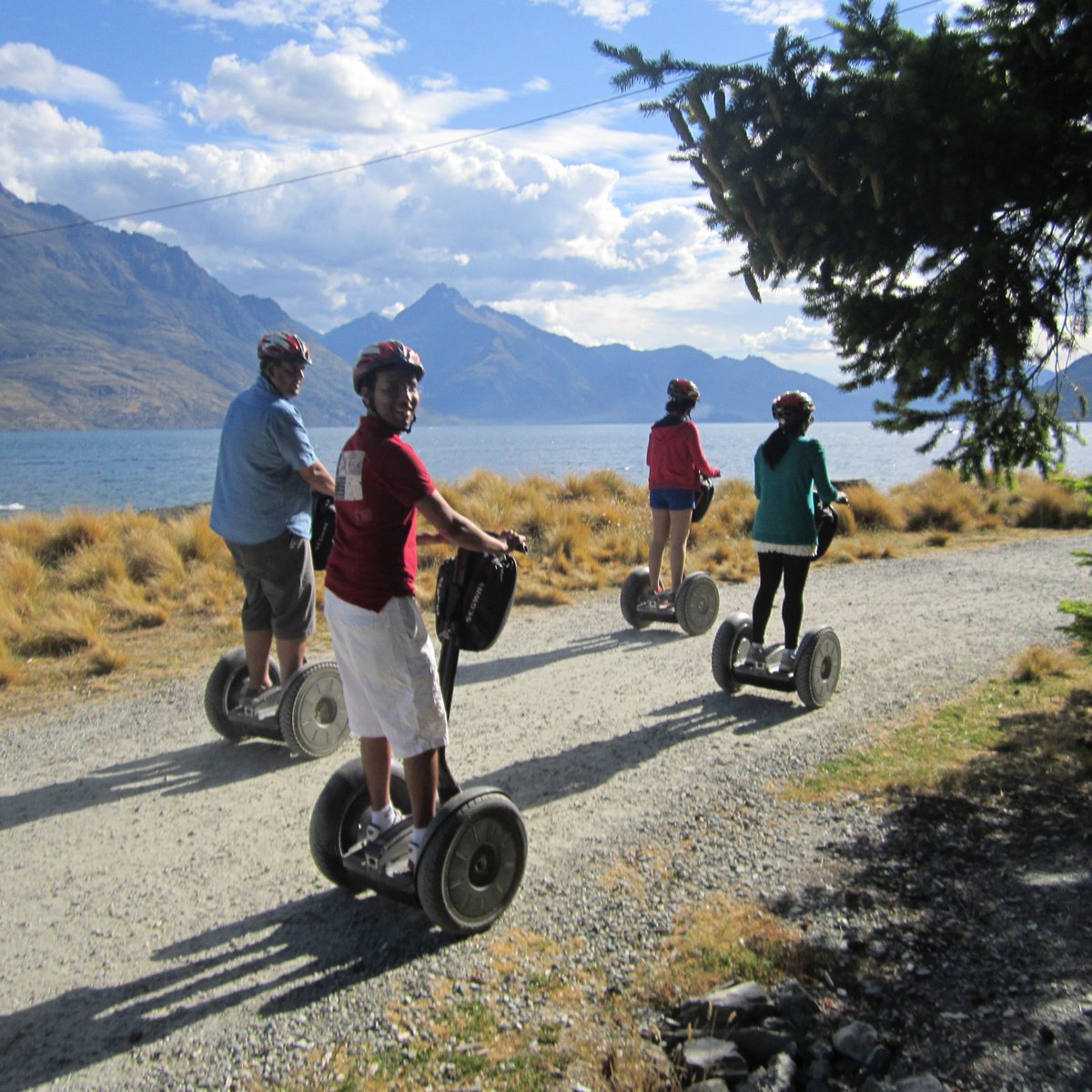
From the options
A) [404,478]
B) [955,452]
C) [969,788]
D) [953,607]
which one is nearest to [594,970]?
[404,478]

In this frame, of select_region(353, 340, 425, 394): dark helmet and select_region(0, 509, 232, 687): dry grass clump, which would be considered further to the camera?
select_region(0, 509, 232, 687): dry grass clump

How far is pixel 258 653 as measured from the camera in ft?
19.2

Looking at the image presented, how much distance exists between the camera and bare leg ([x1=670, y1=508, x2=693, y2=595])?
364 inches

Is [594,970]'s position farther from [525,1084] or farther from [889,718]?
[889,718]

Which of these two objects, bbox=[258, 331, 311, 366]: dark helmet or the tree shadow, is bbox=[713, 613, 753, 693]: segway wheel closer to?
the tree shadow

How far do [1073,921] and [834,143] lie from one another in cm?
332

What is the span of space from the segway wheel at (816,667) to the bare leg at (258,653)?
3.63 meters

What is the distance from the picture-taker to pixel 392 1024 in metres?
3.11

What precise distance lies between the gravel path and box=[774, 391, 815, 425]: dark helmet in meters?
2.08

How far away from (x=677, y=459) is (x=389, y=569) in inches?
231

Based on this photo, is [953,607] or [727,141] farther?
[953,607]

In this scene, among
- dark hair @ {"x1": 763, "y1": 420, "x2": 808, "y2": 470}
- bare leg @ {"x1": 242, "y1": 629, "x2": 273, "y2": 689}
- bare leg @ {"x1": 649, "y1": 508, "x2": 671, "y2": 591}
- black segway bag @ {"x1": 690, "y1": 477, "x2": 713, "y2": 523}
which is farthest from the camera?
bare leg @ {"x1": 649, "y1": 508, "x2": 671, "y2": 591}

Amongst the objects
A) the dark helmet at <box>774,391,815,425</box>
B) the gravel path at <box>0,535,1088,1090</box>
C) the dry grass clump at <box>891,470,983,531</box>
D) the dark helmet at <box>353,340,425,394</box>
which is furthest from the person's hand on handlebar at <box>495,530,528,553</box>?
the dry grass clump at <box>891,470,983,531</box>

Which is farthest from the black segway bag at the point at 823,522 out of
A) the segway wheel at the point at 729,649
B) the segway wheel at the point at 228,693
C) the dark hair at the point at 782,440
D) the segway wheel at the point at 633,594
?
the segway wheel at the point at 228,693
